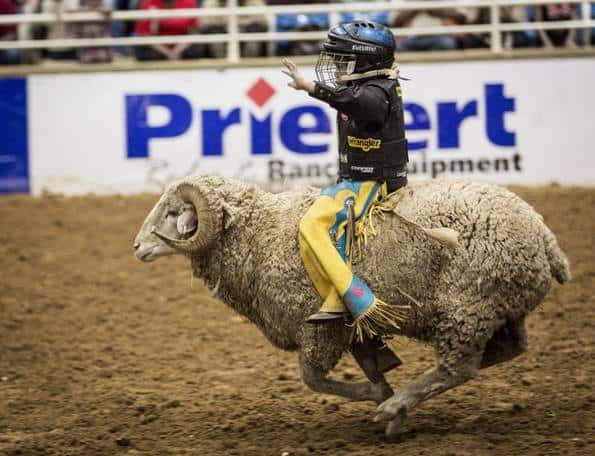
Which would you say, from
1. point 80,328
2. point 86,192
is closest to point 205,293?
point 80,328

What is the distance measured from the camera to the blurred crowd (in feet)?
36.3

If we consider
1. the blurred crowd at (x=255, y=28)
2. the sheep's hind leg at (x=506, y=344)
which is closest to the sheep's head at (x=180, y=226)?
the sheep's hind leg at (x=506, y=344)

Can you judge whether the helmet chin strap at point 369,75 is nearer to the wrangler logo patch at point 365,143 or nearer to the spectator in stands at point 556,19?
the wrangler logo patch at point 365,143

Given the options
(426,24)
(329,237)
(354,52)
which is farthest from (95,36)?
(329,237)

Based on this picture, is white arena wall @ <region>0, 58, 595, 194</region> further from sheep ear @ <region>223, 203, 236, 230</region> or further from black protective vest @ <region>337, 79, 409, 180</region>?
black protective vest @ <region>337, 79, 409, 180</region>

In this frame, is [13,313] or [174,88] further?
[174,88]

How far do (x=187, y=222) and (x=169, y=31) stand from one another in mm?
6303

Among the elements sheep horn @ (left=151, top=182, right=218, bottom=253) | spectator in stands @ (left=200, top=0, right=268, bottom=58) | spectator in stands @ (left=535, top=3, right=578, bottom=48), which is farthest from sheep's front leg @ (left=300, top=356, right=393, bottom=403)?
spectator in stands @ (left=535, top=3, right=578, bottom=48)

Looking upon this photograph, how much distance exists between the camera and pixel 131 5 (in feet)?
37.7

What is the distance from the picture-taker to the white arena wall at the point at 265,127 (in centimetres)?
1088

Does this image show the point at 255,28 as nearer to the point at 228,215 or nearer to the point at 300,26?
the point at 300,26

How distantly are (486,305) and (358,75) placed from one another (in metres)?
1.34

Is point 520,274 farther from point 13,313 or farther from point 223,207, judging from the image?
point 13,313

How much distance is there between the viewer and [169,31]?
1130 centimetres
